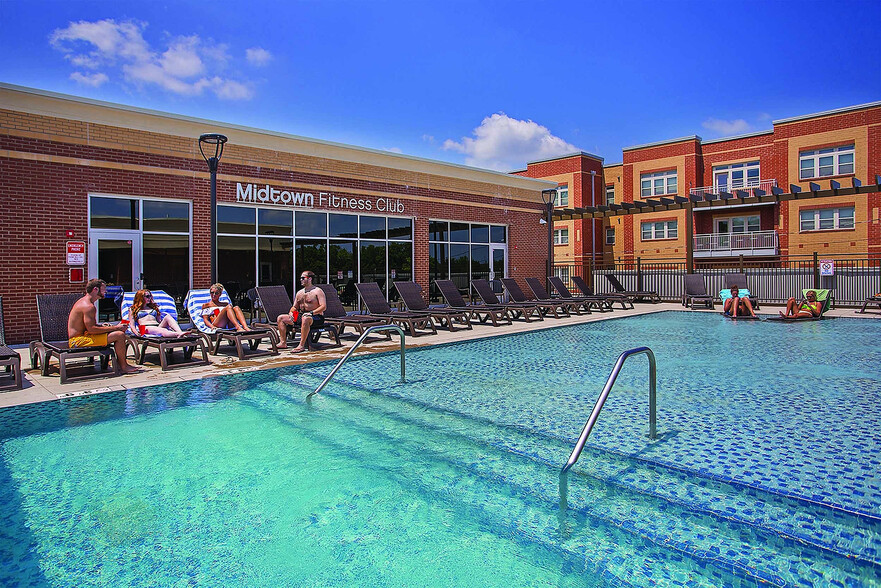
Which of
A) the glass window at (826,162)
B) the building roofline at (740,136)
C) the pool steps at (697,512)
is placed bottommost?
the pool steps at (697,512)

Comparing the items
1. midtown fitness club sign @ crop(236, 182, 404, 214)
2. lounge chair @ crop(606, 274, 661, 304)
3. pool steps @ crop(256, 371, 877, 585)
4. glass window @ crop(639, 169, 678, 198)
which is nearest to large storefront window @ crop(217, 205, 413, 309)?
midtown fitness club sign @ crop(236, 182, 404, 214)

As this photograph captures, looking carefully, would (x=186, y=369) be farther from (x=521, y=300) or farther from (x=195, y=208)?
(x=521, y=300)

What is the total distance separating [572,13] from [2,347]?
44.1 feet

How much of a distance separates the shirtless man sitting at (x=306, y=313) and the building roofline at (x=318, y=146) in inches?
197

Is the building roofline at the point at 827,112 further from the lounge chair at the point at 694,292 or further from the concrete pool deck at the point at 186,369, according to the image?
the concrete pool deck at the point at 186,369

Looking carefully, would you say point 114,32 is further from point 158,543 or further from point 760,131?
point 760,131

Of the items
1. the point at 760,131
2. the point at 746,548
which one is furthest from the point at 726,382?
the point at 760,131

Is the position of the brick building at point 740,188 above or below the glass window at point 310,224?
above

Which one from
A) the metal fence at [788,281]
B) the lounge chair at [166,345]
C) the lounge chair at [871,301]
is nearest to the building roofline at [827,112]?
the metal fence at [788,281]

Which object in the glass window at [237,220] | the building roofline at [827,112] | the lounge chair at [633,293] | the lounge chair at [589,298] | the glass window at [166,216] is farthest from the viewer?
the building roofline at [827,112]

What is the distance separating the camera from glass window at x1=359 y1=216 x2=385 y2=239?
49.4ft

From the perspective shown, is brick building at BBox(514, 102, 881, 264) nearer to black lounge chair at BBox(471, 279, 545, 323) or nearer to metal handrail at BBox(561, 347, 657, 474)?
black lounge chair at BBox(471, 279, 545, 323)

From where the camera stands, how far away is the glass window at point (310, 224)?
44.7ft

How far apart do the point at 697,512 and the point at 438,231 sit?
47.1ft
